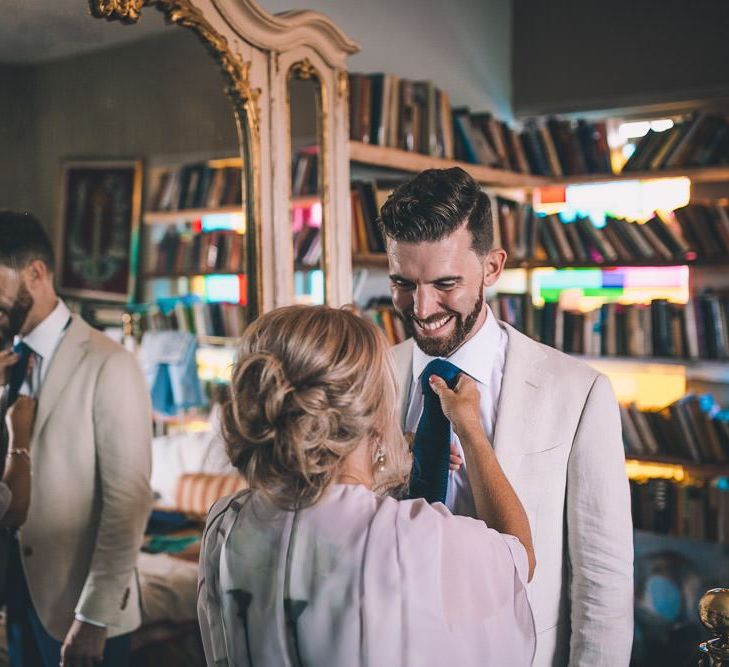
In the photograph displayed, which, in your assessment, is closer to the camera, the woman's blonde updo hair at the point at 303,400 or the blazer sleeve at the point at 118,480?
the woman's blonde updo hair at the point at 303,400

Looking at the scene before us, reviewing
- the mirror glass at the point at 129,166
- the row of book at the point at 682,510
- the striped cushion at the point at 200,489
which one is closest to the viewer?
the mirror glass at the point at 129,166

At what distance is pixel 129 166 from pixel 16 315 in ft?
1.71

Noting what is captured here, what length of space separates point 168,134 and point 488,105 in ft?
9.25

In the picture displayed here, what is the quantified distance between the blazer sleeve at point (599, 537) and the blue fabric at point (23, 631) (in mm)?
1116

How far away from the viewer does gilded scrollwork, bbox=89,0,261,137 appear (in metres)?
1.88

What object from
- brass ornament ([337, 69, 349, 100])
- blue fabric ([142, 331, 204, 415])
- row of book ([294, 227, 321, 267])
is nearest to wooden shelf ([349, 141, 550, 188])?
brass ornament ([337, 69, 349, 100])

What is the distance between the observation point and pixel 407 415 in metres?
1.66

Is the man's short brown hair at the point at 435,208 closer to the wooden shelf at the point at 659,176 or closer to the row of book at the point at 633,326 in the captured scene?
the row of book at the point at 633,326

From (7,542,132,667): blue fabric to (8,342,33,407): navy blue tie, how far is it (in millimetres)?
316

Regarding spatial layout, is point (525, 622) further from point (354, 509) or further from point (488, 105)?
point (488, 105)

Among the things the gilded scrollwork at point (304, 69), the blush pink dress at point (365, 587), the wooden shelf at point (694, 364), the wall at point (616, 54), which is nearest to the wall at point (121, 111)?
the gilded scrollwork at point (304, 69)

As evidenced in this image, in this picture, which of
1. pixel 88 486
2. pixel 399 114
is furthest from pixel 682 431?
pixel 88 486

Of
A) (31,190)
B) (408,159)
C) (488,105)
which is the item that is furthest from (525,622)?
(488,105)

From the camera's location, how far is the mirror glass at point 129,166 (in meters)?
1.68
